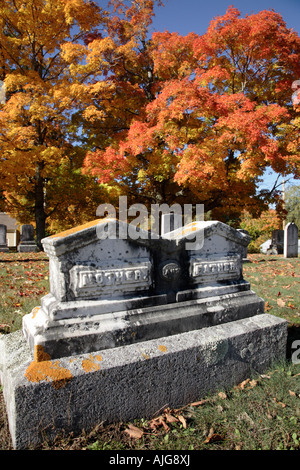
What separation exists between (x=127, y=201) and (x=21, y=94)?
5537 millimetres

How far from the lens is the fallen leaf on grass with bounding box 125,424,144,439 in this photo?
1878mm

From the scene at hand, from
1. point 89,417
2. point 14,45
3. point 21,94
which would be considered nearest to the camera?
point 89,417

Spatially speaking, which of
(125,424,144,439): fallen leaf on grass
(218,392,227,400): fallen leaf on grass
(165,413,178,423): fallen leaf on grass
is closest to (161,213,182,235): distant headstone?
(218,392,227,400): fallen leaf on grass

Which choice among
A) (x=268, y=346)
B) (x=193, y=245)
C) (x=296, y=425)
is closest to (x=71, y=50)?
(x=193, y=245)

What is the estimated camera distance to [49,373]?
1.84m

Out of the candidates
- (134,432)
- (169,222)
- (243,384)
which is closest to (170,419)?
(134,432)

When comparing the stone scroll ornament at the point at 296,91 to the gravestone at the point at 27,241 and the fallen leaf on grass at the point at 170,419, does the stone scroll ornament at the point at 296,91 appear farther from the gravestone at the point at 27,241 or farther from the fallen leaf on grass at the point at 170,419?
the gravestone at the point at 27,241

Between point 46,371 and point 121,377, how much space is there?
0.51m

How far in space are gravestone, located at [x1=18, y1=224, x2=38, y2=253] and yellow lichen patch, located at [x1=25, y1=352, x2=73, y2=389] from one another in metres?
12.1

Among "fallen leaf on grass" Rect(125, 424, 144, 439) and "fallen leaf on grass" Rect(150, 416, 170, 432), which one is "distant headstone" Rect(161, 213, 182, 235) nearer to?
"fallen leaf on grass" Rect(150, 416, 170, 432)

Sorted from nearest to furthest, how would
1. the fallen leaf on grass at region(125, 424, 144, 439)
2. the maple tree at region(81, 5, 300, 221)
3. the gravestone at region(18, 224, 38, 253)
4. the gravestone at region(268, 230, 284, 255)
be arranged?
1. the fallen leaf on grass at region(125, 424, 144, 439)
2. the maple tree at region(81, 5, 300, 221)
3. the gravestone at region(18, 224, 38, 253)
4. the gravestone at region(268, 230, 284, 255)

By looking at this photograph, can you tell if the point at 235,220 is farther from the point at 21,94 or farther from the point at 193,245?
the point at 193,245

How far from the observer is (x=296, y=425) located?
1962 millimetres

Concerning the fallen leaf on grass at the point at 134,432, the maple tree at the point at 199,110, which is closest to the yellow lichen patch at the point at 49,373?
the fallen leaf on grass at the point at 134,432
